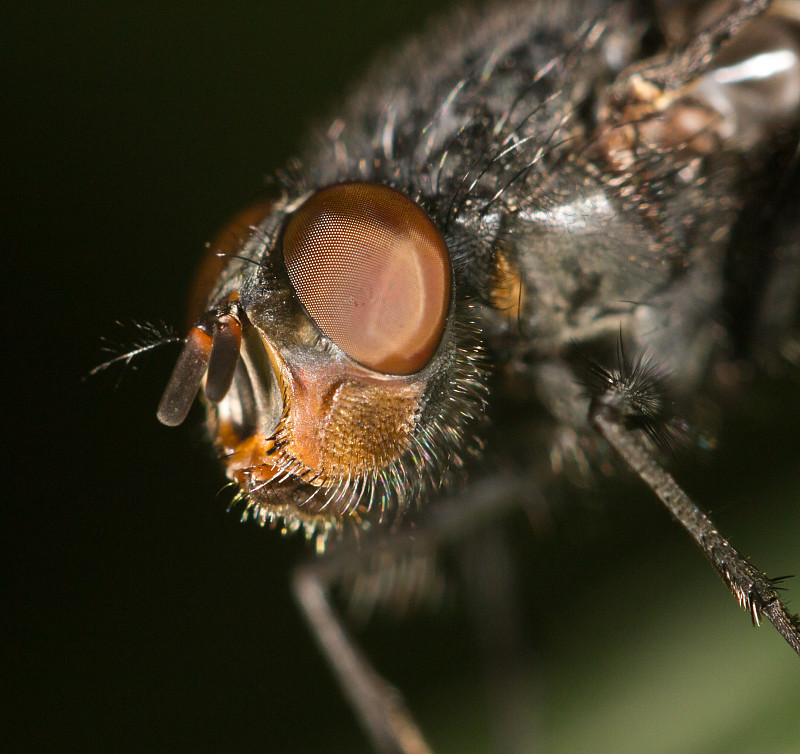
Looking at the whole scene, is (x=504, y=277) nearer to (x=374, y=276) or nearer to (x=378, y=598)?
(x=374, y=276)

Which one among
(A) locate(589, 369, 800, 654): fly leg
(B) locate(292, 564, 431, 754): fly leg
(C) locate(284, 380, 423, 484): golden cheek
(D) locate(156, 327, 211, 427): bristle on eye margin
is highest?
(D) locate(156, 327, 211, 427): bristle on eye margin

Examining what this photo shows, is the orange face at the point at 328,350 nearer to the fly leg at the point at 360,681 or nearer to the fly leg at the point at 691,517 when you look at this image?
the fly leg at the point at 691,517

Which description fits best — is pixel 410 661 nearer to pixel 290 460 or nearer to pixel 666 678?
pixel 666 678

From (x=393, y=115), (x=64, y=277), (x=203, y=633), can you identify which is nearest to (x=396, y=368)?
(x=393, y=115)

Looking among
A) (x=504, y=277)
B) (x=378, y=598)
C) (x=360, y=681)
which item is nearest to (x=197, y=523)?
(x=378, y=598)

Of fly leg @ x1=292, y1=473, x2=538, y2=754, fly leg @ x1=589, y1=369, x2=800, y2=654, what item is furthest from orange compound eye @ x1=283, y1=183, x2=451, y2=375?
fly leg @ x1=292, y1=473, x2=538, y2=754

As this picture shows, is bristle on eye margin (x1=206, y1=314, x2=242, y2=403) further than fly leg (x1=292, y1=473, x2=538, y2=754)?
No

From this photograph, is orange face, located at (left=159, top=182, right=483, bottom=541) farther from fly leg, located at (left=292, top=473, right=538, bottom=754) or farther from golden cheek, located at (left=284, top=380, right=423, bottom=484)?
fly leg, located at (left=292, top=473, right=538, bottom=754)
